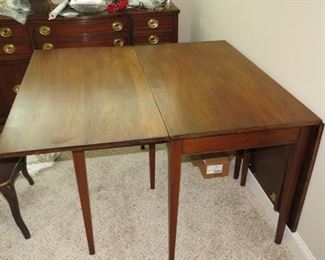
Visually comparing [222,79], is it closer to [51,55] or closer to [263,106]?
[263,106]

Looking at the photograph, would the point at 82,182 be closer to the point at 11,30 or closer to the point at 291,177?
the point at 291,177

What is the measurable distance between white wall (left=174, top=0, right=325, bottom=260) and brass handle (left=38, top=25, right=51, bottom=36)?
3.99 feet

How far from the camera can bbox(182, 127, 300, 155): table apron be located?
43.9 inches

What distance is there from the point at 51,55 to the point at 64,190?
0.79 metres

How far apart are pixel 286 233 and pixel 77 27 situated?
5.85 feet

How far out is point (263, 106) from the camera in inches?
48.4

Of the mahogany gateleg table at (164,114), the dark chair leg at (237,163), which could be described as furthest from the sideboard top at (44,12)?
the dark chair leg at (237,163)

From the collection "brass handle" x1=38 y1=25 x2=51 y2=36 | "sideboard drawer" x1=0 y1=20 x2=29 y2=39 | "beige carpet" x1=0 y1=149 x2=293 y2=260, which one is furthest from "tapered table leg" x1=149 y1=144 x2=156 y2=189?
"sideboard drawer" x1=0 y1=20 x2=29 y2=39

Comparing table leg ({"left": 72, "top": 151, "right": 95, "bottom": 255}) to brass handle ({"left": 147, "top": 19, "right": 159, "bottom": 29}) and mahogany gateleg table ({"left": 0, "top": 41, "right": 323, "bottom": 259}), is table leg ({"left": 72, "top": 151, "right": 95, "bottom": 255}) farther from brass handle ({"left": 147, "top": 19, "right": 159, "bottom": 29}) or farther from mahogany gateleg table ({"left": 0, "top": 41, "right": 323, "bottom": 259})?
brass handle ({"left": 147, "top": 19, "right": 159, "bottom": 29})

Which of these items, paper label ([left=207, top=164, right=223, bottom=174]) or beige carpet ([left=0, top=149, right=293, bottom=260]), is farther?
paper label ([left=207, top=164, right=223, bottom=174])

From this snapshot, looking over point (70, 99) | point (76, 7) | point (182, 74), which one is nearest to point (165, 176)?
point (182, 74)

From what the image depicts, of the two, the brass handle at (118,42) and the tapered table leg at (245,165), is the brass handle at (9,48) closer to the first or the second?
the brass handle at (118,42)

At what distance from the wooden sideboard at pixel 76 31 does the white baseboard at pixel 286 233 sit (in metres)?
1.20

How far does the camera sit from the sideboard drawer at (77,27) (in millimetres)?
2115
